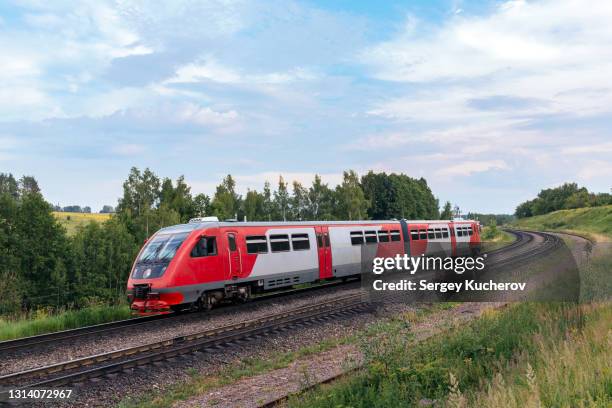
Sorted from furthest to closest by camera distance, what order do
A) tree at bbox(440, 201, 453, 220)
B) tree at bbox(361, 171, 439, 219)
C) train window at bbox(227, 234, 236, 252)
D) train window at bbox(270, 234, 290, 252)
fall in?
1. tree at bbox(440, 201, 453, 220)
2. tree at bbox(361, 171, 439, 219)
3. train window at bbox(270, 234, 290, 252)
4. train window at bbox(227, 234, 236, 252)

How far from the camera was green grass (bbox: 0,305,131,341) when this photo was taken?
47.8ft

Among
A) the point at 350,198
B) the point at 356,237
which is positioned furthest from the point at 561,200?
the point at 356,237

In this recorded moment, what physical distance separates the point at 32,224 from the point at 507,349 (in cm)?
5523

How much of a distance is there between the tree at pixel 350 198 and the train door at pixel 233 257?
46.8 meters

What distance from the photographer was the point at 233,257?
58.5 feet

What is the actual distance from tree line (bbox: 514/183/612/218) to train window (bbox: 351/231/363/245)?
371 ft

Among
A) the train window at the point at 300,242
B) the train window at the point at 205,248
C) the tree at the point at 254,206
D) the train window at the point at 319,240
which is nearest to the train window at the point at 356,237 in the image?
the train window at the point at 319,240

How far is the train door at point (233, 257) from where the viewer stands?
58.1 ft

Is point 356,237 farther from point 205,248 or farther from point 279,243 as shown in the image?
point 205,248

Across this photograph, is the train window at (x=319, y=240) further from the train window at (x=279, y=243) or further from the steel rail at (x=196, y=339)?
the steel rail at (x=196, y=339)

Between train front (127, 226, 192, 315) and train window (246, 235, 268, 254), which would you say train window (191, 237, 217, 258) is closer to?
train front (127, 226, 192, 315)

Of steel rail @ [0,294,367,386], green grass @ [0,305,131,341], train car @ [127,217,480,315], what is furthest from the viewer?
train car @ [127,217,480,315]

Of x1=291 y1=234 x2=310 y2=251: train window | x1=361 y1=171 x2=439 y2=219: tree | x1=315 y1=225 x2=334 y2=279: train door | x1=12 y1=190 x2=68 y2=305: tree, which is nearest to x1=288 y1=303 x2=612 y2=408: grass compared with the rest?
x1=291 y1=234 x2=310 y2=251: train window

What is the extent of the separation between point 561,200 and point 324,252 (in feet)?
477
